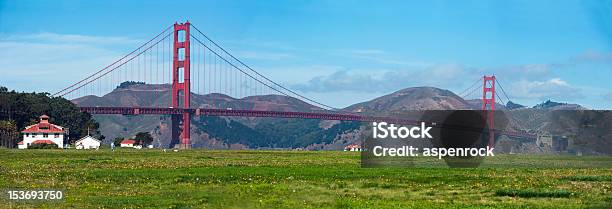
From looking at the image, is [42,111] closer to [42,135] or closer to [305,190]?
[42,135]

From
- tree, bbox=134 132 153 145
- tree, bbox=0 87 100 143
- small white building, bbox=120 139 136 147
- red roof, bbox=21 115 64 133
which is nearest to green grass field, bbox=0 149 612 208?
red roof, bbox=21 115 64 133

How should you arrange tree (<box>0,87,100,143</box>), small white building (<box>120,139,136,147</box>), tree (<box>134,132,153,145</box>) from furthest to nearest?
tree (<box>134,132,153,145</box>), small white building (<box>120,139,136,147</box>), tree (<box>0,87,100,143</box>)

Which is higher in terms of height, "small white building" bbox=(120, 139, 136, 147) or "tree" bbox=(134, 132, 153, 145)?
"tree" bbox=(134, 132, 153, 145)

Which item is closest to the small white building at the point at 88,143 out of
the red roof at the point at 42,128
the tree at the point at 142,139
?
the red roof at the point at 42,128

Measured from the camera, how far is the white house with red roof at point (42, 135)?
13475 cm

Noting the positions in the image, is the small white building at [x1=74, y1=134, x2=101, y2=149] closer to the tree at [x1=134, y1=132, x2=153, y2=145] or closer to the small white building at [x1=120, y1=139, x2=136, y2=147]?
the small white building at [x1=120, y1=139, x2=136, y2=147]

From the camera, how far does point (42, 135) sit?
447 feet

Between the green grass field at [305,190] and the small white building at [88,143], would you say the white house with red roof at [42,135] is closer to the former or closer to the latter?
the small white building at [88,143]

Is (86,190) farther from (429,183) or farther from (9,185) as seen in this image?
(429,183)

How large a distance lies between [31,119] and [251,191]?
399ft

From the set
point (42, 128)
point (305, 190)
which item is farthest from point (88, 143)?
point (305, 190)

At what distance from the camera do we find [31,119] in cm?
14700

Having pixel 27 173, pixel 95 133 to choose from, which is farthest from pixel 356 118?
pixel 27 173

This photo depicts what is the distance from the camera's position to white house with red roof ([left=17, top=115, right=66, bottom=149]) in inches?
5305
